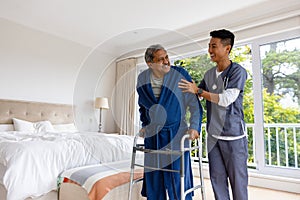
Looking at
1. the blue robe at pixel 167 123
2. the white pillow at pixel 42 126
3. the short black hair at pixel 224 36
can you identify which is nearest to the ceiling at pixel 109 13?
the short black hair at pixel 224 36

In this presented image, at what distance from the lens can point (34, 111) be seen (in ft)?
11.5

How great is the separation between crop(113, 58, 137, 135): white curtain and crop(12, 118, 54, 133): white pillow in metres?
2.15

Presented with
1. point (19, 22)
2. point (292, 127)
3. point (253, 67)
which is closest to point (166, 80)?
point (253, 67)

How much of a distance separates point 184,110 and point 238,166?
0.48 meters

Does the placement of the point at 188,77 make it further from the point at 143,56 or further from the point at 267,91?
the point at 267,91

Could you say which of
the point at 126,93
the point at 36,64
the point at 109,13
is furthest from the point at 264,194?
the point at 36,64

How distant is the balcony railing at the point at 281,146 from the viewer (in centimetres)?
311

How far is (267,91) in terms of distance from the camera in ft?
10.00

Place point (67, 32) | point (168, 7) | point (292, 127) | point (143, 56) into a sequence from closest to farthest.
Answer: point (143, 56) < point (168, 7) < point (292, 127) < point (67, 32)

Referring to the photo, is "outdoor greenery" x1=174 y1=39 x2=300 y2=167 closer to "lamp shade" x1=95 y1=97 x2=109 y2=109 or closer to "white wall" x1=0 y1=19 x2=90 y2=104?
"lamp shade" x1=95 y1=97 x2=109 y2=109

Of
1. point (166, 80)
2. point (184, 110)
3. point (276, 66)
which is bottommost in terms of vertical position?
point (184, 110)

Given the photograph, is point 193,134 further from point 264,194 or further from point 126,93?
point 264,194

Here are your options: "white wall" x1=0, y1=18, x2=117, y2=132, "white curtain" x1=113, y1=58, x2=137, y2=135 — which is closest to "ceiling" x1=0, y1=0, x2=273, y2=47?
"white wall" x1=0, y1=18, x2=117, y2=132

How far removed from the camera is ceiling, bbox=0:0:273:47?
287cm
